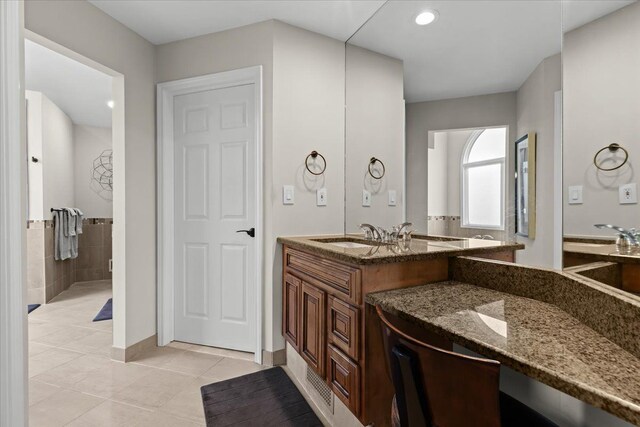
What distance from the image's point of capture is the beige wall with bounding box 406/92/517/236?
1342 mm

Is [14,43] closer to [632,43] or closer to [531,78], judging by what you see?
[632,43]

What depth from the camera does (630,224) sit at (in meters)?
0.83

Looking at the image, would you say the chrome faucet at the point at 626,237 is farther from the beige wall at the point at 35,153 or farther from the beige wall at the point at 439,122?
the beige wall at the point at 35,153

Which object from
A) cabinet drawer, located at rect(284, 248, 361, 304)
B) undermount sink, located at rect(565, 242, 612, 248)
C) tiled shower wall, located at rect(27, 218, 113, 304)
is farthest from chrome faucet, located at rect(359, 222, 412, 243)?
tiled shower wall, located at rect(27, 218, 113, 304)

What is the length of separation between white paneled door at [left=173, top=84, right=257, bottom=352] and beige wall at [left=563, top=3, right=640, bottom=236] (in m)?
1.92

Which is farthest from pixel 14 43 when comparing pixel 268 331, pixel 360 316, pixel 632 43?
pixel 268 331

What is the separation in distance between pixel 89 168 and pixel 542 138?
5.71 m

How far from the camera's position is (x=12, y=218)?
0.80 m

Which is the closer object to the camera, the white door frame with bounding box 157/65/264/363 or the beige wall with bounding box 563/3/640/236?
the beige wall with bounding box 563/3/640/236

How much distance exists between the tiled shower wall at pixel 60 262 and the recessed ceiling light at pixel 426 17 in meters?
4.13

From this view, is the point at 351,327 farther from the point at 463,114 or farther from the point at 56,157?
the point at 56,157

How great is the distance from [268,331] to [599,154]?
213cm

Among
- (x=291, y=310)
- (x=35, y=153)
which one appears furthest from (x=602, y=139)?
(x=35, y=153)

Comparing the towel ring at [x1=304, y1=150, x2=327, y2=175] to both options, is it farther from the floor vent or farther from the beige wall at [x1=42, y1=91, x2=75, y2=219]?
the beige wall at [x1=42, y1=91, x2=75, y2=219]
